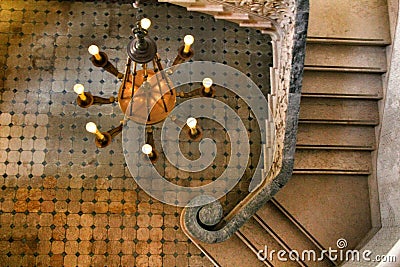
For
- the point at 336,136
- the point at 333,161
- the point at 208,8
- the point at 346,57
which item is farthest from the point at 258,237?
the point at 208,8

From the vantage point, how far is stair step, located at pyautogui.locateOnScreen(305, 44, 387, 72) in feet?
16.8

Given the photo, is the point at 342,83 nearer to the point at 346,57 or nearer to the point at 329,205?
the point at 346,57

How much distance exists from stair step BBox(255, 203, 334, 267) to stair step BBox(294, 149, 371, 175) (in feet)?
1.73

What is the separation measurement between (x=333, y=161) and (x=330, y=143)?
0.19 m

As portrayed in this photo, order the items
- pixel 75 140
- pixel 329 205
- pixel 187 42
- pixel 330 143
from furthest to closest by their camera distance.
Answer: pixel 75 140 < pixel 330 143 < pixel 329 205 < pixel 187 42

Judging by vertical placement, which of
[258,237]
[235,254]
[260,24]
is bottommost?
[235,254]

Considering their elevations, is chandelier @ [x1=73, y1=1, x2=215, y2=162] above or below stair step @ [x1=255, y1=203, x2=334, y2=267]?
above

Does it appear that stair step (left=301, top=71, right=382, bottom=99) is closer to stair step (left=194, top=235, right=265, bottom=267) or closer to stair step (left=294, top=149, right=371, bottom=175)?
stair step (left=294, top=149, right=371, bottom=175)

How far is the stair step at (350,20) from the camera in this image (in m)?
5.14

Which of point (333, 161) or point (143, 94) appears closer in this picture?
point (143, 94)

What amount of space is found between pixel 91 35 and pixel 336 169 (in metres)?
3.24

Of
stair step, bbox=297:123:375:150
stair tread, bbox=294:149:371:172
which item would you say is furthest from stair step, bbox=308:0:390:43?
stair tread, bbox=294:149:371:172

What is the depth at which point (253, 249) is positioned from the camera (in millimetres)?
5094

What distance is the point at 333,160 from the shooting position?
5195 mm
